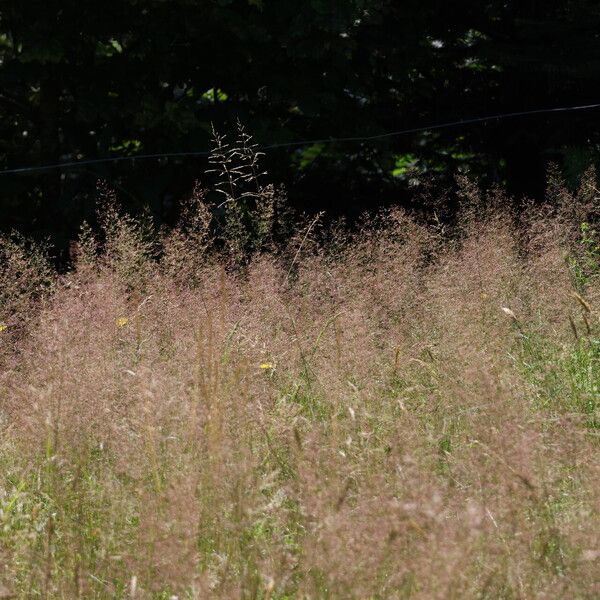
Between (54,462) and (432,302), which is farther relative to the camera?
(432,302)

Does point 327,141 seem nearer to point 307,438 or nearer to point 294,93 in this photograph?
point 294,93

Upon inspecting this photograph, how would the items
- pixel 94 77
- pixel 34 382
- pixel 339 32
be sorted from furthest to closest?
pixel 94 77 → pixel 339 32 → pixel 34 382

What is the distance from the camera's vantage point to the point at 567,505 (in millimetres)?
2633

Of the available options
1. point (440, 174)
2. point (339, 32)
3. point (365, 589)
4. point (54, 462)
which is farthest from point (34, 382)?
point (440, 174)

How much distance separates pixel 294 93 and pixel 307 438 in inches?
196

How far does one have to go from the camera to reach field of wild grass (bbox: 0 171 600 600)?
85.0 inches

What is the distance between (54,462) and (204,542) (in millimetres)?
592

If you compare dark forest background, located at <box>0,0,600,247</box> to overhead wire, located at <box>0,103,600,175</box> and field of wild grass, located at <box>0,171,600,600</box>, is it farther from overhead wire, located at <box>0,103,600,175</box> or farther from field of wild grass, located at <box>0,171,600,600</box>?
field of wild grass, located at <box>0,171,600,600</box>

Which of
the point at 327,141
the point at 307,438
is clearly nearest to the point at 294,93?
the point at 327,141

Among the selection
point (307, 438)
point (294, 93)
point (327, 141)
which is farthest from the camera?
point (327, 141)

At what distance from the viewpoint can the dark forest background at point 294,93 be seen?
22.8 feet

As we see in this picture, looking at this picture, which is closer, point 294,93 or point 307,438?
point 307,438

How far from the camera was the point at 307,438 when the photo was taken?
8.41ft

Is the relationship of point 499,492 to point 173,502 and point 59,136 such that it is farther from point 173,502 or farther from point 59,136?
point 59,136
